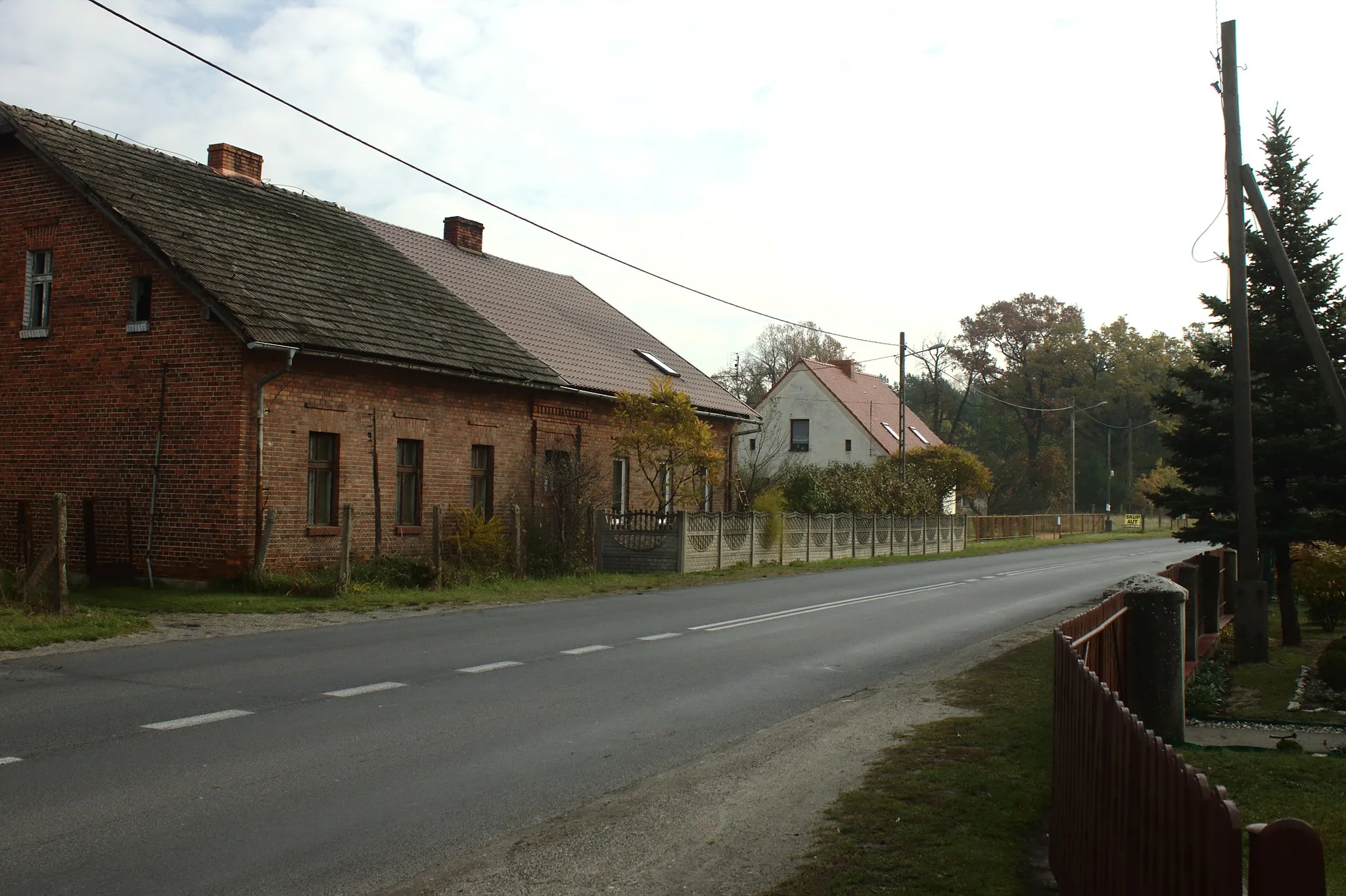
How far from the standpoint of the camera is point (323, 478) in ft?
68.9

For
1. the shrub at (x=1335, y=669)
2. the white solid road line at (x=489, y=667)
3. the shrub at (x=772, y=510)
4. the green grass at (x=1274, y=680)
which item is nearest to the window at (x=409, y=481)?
the shrub at (x=772, y=510)

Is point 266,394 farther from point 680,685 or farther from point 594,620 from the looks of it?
point 680,685

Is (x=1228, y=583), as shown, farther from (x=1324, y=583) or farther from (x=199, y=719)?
(x=199, y=719)

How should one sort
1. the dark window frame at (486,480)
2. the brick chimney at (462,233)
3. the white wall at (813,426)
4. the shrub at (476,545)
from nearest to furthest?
the shrub at (476,545) < the dark window frame at (486,480) < the brick chimney at (462,233) < the white wall at (813,426)

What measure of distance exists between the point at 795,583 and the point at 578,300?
15.6 m

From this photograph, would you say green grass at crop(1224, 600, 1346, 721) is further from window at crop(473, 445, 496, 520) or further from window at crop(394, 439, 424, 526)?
window at crop(473, 445, 496, 520)

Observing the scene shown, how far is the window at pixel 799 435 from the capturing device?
59.9 meters

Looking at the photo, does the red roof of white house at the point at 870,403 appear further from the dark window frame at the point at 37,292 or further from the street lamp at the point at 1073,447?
the dark window frame at the point at 37,292

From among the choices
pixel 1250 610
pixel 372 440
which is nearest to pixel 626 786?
pixel 1250 610

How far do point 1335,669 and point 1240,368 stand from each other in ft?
15.3

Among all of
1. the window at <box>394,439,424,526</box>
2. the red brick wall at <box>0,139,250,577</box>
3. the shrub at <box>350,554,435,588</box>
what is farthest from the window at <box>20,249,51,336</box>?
the shrub at <box>350,554,435,588</box>

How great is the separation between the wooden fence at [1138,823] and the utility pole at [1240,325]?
991 cm

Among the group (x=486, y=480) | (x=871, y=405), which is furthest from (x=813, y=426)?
(x=486, y=480)

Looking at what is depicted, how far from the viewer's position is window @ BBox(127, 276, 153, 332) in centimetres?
2026
